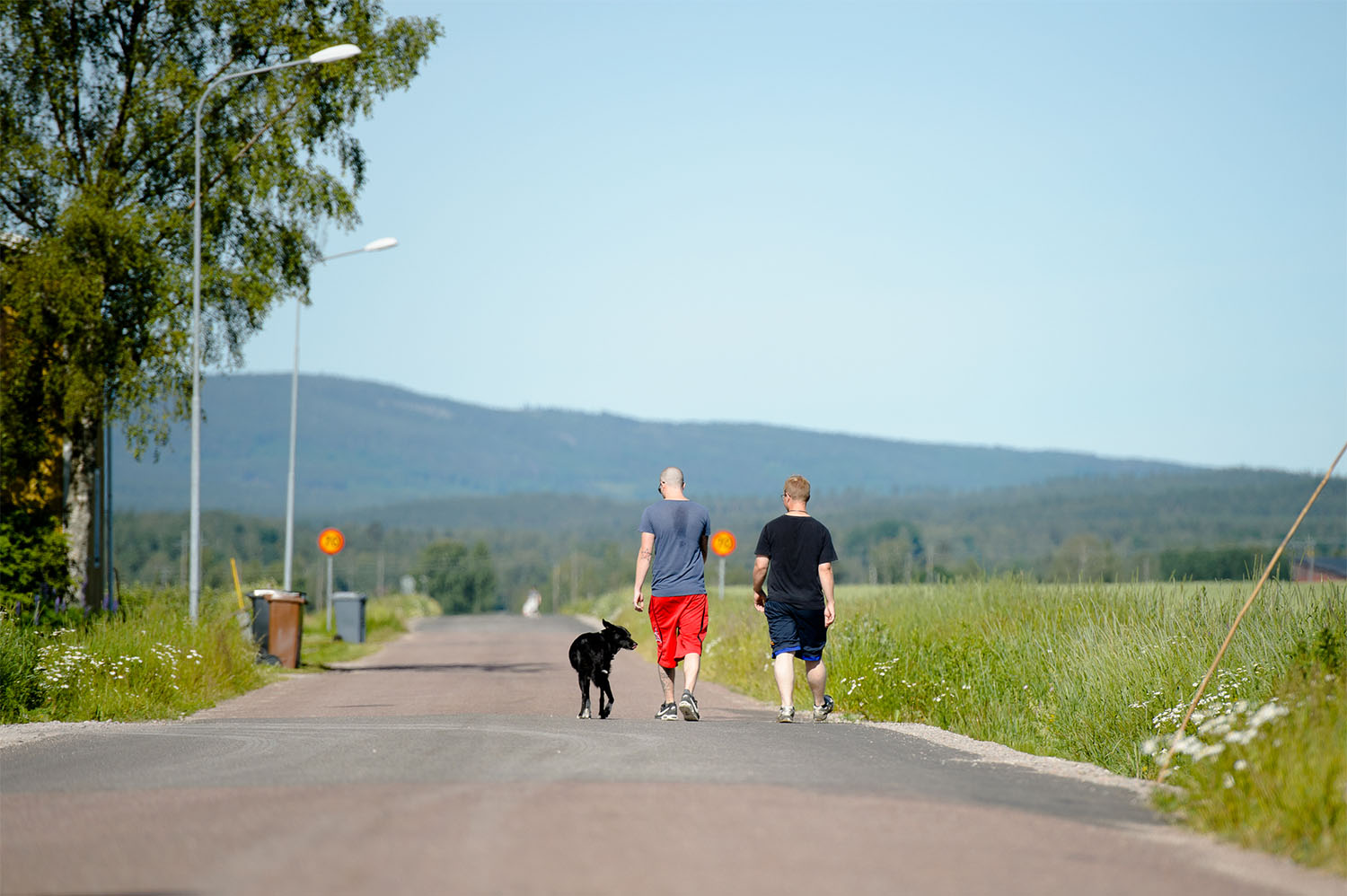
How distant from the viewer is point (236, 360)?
2478cm

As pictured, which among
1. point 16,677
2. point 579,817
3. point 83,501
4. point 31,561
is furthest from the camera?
point 83,501

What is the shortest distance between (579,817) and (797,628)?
636 centimetres

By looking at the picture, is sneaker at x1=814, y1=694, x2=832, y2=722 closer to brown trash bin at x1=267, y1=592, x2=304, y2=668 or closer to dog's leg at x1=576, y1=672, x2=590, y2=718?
dog's leg at x1=576, y1=672, x2=590, y2=718

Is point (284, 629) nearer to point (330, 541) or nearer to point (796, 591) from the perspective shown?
point (330, 541)

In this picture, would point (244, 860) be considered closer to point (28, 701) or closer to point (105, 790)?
point (105, 790)

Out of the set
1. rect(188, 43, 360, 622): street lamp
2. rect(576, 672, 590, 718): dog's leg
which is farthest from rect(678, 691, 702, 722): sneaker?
rect(188, 43, 360, 622): street lamp

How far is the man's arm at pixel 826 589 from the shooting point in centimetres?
1290

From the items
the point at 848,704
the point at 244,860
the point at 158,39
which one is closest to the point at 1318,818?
the point at 244,860

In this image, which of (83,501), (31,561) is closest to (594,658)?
(31,561)

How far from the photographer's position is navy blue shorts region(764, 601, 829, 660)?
13000mm

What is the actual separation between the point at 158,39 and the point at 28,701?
13.8 m

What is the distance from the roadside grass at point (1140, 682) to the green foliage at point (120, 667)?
6736 millimetres

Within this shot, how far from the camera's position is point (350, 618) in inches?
1501

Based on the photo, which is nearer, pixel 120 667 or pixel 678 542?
pixel 678 542
